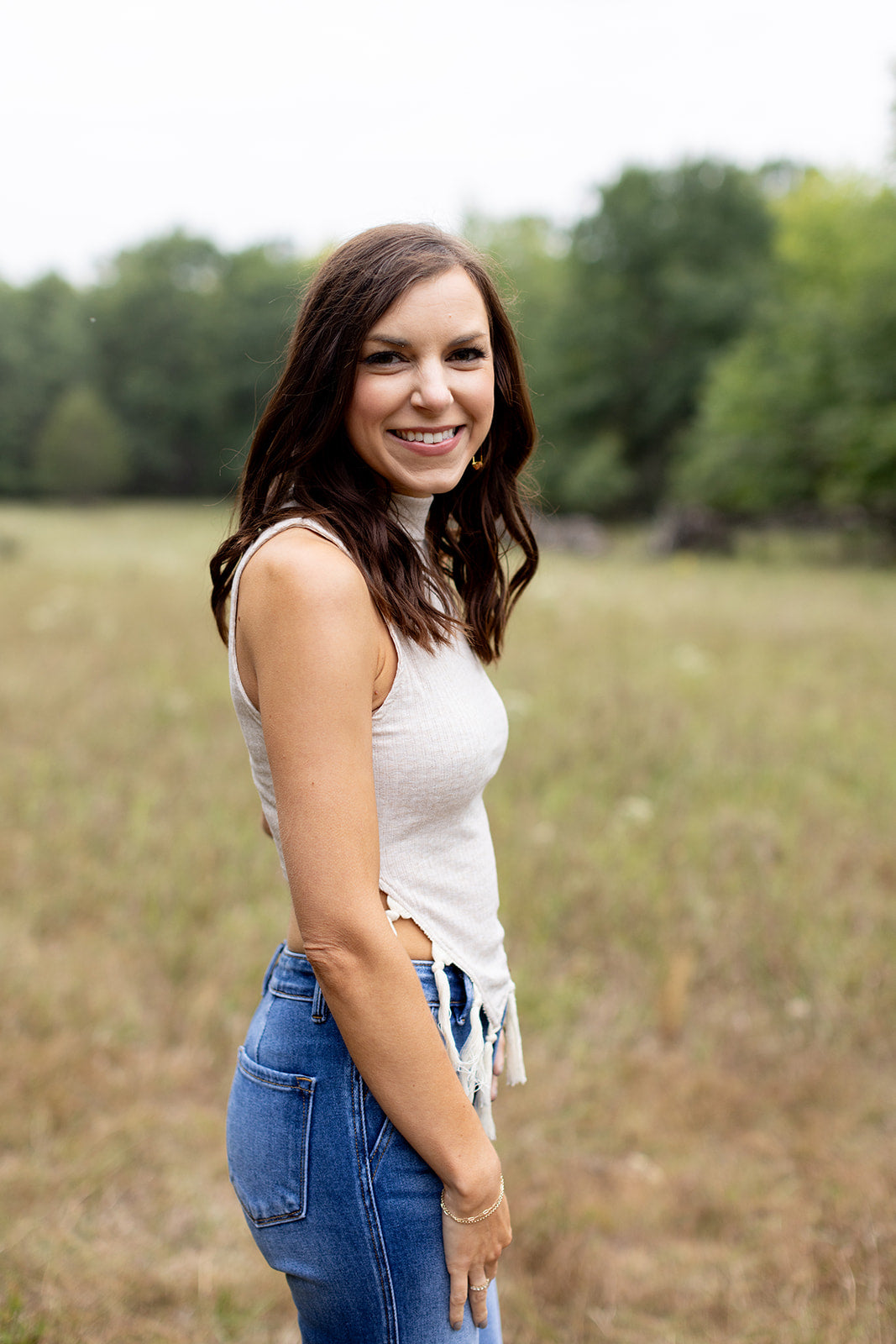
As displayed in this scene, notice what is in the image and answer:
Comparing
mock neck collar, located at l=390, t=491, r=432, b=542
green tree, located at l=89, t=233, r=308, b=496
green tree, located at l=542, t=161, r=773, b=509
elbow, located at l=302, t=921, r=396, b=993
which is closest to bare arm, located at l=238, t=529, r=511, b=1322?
elbow, located at l=302, t=921, r=396, b=993

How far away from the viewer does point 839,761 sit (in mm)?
6594

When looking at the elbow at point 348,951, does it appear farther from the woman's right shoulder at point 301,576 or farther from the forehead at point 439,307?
the forehead at point 439,307

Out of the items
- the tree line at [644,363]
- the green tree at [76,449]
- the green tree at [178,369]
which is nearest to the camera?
the tree line at [644,363]

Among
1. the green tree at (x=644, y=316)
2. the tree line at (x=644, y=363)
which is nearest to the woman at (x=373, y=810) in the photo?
the tree line at (x=644, y=363)

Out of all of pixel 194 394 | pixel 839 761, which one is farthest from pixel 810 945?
Answer: pixel 194 394

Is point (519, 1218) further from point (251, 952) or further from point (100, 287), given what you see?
point (100, 287)

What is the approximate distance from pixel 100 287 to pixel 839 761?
162 ft

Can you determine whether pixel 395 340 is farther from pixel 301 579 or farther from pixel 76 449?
pixel 76 449

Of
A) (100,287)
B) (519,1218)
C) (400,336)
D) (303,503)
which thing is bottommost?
(519,1218)

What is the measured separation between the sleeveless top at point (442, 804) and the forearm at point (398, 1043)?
0.14 meters

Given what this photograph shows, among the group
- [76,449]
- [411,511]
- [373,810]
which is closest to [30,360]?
[76,449]

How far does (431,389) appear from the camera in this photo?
156 centimetres

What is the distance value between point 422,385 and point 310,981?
3.10 feet

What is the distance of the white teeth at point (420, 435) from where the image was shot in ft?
5.28
